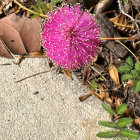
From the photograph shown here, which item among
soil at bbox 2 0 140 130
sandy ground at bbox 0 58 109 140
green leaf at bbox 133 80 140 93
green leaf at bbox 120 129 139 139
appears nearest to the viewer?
green leaf at bbox 120 129 139 139

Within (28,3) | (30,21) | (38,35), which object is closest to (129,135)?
(38,35)

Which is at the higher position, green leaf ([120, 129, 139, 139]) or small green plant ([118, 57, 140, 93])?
small green plant ([118, 57, 140, 93])

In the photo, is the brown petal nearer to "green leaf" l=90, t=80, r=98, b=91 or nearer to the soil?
the soil

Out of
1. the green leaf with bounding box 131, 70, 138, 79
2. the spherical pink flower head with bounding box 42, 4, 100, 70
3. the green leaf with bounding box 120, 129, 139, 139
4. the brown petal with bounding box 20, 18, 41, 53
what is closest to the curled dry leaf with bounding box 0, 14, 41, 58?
the brown petal with bounding box 20, 18, 41, 53

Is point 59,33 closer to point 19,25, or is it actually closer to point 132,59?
point 19,25

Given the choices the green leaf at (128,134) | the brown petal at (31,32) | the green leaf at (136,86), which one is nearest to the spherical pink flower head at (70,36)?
the brown petal at (31,32)

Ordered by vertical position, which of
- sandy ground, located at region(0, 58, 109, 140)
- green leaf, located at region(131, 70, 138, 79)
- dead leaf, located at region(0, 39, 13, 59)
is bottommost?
sandy ground, located at region(0, 58, 109, 140)
